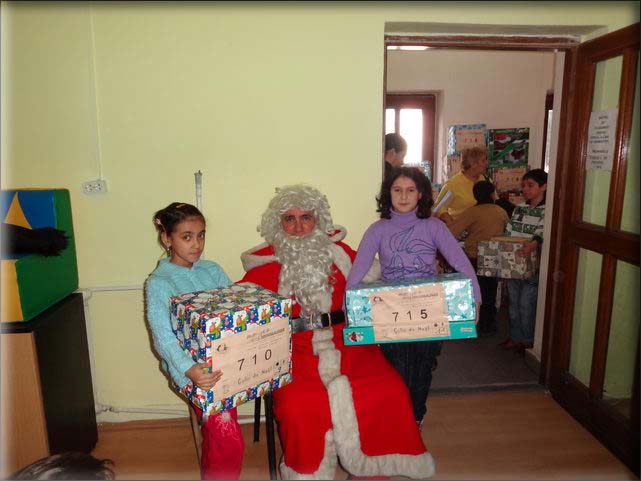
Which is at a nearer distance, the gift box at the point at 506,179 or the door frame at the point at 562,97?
the door frame at the point at 562,97

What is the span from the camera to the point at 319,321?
2.56 metres

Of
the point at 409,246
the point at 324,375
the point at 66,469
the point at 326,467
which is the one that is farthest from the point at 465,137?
the point at 66,469

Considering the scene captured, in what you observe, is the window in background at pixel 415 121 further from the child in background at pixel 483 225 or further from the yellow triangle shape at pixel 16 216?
the yellow triangle shape at pixel 16 216

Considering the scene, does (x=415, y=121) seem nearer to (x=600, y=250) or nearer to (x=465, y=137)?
(x=465, y=137)

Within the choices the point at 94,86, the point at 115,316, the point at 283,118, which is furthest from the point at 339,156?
the point at 115,316

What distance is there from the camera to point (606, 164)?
105 inches

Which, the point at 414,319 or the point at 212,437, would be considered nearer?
the point at 212,437

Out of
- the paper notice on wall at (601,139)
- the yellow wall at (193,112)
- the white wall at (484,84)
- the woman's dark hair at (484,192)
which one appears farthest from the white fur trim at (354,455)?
the white wall at (484,84)

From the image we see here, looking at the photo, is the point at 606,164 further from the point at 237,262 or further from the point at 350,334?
the point at 237,262

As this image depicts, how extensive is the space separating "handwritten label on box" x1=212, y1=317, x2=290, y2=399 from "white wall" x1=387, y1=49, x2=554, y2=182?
5085 mm

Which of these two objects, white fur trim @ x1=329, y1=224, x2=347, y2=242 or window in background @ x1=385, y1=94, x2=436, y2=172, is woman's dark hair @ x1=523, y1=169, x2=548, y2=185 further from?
window in background @ x1=385, y1=94, x2=436, y2=172

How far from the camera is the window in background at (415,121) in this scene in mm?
6453

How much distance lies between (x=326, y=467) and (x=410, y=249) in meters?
1.09

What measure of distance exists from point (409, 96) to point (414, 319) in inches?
195
